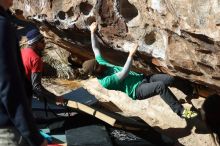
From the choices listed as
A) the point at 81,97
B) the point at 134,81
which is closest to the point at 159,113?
the point at 81,97

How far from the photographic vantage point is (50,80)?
9688 millimetres

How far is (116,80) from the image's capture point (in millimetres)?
5859

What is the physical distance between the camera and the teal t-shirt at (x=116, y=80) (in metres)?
5.82

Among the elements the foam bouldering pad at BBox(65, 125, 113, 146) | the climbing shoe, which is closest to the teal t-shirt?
the foam bouldering pad at BBox(65, 125, 113, 146)

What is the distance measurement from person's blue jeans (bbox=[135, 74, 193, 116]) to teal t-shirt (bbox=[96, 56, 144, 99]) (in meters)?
0.06

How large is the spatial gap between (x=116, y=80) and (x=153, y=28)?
1.51m

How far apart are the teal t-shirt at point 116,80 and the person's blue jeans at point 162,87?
0.21 feet

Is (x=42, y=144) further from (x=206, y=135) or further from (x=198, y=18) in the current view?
(x=206, y=135)

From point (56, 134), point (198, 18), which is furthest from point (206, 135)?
point (198, 18)

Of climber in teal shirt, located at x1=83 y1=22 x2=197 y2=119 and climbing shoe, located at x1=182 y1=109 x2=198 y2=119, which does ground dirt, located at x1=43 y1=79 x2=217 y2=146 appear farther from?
climber in teal shirt, located at x1=83 y1=22 x2=197 y2=119

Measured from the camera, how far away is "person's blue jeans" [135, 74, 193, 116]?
5.79 metres

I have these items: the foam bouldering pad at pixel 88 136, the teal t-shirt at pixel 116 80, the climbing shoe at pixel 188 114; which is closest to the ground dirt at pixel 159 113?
the climbing shoe at pixel 188 114

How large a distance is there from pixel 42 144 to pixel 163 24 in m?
1.79

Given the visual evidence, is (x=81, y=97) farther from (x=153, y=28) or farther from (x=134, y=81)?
(x=153, y=28)
